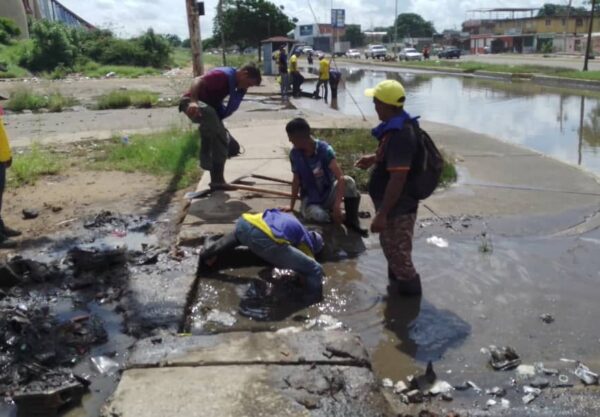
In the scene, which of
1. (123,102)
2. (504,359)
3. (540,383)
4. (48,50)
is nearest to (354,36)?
(48,50)

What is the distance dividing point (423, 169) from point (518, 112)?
1448 cm

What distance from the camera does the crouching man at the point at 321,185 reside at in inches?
215

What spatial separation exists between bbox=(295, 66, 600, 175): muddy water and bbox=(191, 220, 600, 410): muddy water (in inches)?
209

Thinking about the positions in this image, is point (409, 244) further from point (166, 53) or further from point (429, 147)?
point (166, 53)

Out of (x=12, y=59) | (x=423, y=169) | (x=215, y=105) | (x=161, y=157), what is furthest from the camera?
(x=12, y=59)

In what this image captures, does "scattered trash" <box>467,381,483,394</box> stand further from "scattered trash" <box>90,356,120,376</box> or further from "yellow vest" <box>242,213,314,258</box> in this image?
"scattered trash" <box>90,356,120,376</box>

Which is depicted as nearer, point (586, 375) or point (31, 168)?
point (586, 375)

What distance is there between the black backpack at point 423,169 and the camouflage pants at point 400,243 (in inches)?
8.2

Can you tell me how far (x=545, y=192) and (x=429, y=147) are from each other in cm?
391

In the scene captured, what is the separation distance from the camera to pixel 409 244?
4.50 m

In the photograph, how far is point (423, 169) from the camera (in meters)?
4.30

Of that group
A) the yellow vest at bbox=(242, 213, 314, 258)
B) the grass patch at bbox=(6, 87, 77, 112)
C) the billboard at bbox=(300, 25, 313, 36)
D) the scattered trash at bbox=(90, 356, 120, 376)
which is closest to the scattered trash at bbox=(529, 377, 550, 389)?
the yellow vest at bbox=(242, 213, 314, 258)

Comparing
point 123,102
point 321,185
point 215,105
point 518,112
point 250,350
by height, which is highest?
point 215,105

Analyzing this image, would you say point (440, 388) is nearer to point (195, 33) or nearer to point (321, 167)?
point (321, 167)
